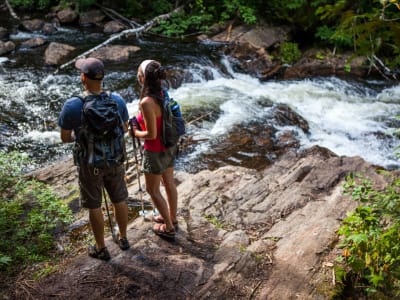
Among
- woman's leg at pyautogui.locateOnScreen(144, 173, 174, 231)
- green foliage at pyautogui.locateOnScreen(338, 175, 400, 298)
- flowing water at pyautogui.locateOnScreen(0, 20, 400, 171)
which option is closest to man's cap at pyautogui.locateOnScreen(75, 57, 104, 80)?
woman's leg at pyautogui.locateOnScreen(144, 173, 174, 231)

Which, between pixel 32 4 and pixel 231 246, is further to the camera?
pixel 32 4

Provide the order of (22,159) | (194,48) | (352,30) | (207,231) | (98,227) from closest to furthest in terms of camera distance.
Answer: (352,30)
(98,227)
(207,231)
(22,159)
(194,48)

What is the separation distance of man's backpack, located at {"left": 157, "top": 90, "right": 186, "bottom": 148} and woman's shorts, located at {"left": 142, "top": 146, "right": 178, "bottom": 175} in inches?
4.6

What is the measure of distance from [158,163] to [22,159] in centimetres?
203

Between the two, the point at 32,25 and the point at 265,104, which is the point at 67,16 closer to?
the point at 32,25

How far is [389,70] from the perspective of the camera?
12422mm

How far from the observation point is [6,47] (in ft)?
41.3

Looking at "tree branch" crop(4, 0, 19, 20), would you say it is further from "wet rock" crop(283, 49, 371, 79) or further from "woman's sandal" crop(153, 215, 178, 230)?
"woman's sandal" crop(153, 215, 178, 230)

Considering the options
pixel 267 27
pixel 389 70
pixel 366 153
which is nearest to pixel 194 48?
pixel 267 27

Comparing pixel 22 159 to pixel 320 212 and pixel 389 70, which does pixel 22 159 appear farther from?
pixel 389 70

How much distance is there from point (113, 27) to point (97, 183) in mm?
12525

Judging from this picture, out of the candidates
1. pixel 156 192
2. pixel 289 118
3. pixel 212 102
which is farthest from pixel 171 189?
pixel 212 102

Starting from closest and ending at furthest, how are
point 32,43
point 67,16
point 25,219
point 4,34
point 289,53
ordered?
point 25,219 → point 32,43 → point 289,53 → point 4,34 → point 67,16

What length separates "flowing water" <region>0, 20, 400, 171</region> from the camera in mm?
8422
